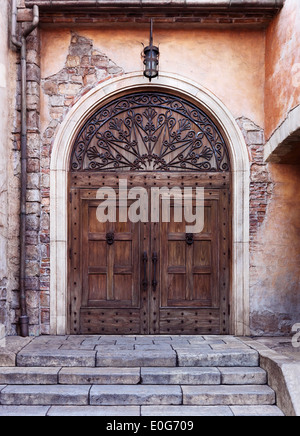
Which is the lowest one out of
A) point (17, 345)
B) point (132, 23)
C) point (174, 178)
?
point (17, 345)

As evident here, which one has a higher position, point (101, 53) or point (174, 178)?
point (101, 53)

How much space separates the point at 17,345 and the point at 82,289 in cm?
108

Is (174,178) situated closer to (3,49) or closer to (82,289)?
(82,289)

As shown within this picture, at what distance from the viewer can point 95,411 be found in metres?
3.58

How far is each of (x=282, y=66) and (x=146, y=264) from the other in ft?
9.34

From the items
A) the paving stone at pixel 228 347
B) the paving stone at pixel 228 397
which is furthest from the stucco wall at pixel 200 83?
the paving stone at pixel 228 397

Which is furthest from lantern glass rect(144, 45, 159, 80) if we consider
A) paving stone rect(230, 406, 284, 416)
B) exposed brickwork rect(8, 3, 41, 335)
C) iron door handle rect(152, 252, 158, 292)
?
paving stone rect(230, 406, 284, 416)

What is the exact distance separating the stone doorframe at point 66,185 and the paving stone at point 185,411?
1.58 metres

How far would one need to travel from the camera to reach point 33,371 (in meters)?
4.02

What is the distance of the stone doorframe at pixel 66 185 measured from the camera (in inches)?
200

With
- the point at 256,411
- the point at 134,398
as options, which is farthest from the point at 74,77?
the point at 256,411

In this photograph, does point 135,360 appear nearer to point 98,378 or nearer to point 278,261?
point 98,378

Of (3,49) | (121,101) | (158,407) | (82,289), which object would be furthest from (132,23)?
(158,407)

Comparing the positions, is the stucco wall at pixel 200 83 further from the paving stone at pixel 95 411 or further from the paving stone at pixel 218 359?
the paving stone at pixel 95 411
